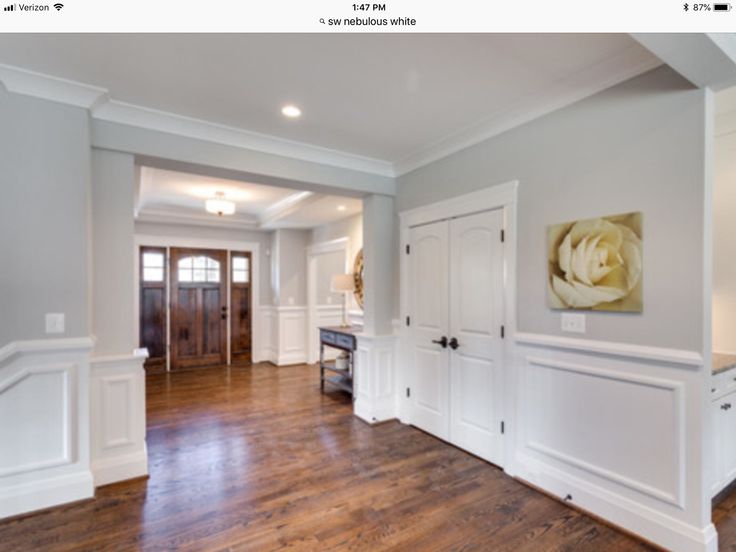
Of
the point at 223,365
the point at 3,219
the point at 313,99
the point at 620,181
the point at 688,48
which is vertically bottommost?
the point at 223,365

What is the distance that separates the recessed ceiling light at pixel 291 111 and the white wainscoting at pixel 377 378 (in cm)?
221

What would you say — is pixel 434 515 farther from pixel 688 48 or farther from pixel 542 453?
pixel 688 48

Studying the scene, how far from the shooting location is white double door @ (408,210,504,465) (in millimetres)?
2973

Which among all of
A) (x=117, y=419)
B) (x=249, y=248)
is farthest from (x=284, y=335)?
(x=117, y=419)

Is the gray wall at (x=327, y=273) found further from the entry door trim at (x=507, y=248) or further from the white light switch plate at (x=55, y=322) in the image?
the white light switch plate at (x=55, y=322)

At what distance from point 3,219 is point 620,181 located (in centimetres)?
369

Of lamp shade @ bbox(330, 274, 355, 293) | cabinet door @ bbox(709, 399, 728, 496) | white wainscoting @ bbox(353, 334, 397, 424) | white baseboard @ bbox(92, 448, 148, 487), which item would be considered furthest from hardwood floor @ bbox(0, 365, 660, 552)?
lamp shade @ bbox(330, 274, 355, 293)

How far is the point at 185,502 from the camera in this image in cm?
244

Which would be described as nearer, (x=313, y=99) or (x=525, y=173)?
(x=313, y=99)

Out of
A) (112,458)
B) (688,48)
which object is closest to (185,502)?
(112,458)

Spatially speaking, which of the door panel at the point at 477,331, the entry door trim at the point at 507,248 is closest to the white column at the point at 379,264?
the entry door trim at the point at 507,248

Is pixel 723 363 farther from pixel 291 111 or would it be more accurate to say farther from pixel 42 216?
pixel 42 216

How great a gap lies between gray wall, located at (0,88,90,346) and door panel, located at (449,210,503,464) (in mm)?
2772
